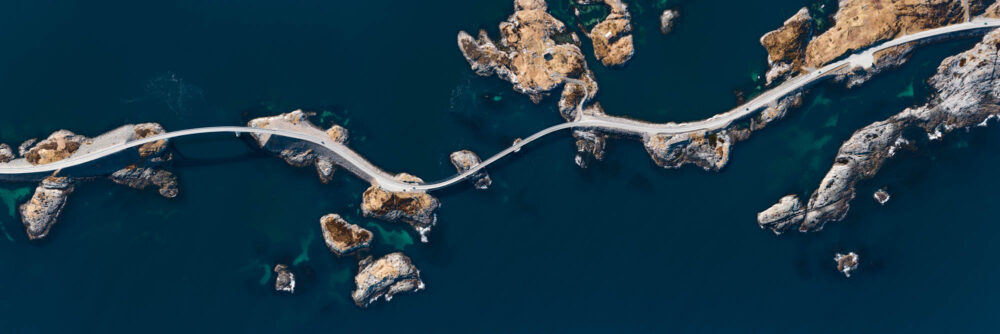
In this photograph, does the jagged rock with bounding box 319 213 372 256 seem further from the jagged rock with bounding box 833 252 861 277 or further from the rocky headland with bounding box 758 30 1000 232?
the jagged rock with bounding box 833 252 861 277

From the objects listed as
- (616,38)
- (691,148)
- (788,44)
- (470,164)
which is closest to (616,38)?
(616,38)

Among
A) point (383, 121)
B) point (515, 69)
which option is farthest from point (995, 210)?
point (383, 121)

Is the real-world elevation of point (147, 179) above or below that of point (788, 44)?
below

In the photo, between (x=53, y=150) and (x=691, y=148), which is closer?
(x=53, y=150)

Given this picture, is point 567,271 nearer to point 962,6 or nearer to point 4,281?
point 962,6

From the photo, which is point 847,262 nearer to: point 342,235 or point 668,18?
point 668,18

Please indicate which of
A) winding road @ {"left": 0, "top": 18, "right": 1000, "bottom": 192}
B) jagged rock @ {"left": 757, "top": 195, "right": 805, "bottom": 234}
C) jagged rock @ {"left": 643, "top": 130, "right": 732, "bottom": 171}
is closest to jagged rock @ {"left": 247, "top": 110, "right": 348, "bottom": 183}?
winding road @ {"left": 0, "top": 18, "right": 1000, "bottom": 192}
